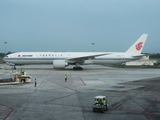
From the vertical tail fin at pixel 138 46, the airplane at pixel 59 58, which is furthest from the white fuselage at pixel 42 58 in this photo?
the vertical tail fin at pixel 138 46

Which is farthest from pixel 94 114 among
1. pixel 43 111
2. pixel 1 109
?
pixel 1 109

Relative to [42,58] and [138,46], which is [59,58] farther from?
[138,46]

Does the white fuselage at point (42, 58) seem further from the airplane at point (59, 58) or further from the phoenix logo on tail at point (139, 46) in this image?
the phoenix logo on tail at point (139, 46)

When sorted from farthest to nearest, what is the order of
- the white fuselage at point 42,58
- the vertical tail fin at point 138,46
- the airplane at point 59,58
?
the vertical tail fin at point 138,46 → the white fuselage at point 42,58 → the airplane at point 59,58

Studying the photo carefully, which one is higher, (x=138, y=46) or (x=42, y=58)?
(x=138, y=46)

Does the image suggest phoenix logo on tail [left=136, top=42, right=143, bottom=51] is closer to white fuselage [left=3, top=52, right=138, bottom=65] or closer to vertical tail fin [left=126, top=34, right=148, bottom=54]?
vertical tail fin [left=126, top=34, right=148, bottom=54]

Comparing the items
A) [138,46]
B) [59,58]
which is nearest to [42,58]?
[59,58]

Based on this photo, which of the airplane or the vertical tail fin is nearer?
the airplane

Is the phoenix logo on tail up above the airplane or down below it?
above

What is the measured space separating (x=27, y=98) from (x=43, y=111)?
3574mm

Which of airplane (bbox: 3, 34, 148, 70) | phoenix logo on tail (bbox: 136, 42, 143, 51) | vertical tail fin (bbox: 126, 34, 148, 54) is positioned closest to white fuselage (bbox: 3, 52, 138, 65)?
airplane (bbox: 3, 34, 148, 70)

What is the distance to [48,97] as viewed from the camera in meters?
14.2

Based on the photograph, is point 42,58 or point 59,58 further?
point 59,58

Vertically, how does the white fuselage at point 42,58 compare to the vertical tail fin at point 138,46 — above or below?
below
